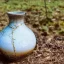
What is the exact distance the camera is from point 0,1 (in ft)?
22.6

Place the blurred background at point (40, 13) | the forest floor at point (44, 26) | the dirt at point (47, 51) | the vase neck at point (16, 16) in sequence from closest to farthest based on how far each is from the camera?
the vase neck at point (16, 16) < the dirt at point (47, 51) < the forest floor at point (44, 26) < the blurred background at point (40, 13)

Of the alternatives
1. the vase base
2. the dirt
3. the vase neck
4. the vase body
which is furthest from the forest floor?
the vase neck

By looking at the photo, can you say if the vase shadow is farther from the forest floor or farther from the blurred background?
the blurred background

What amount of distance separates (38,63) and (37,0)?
395 centimetres

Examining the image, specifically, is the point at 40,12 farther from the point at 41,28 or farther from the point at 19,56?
the point at 19,56

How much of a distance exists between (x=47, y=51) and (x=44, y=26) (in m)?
1.16

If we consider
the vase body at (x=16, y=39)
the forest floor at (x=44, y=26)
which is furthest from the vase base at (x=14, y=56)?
the forest floor at (x=44, y=26)

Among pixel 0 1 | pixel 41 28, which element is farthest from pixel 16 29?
pixel 0 1

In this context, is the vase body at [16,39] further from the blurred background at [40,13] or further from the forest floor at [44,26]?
the blurred background at [40,13]

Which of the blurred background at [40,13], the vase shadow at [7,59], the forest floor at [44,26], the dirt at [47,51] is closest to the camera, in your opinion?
the vase shadow at [7,59]

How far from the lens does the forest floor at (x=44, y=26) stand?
3.44 metres

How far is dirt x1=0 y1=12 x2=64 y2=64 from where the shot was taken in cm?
334

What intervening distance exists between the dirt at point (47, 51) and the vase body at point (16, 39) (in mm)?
210

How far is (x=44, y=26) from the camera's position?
4742mm
